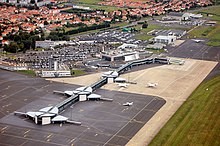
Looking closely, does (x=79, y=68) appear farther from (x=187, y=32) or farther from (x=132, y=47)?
(x=187, y=32)

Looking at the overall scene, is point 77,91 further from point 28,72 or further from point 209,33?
point 209,33

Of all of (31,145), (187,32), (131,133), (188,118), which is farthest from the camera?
(187,32)

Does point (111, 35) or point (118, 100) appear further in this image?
point (111, 35)

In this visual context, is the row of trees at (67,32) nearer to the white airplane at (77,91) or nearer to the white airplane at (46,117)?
the white airplane at (77,91)

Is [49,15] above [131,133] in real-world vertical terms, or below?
above

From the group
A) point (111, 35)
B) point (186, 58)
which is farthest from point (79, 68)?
point (111, 35)

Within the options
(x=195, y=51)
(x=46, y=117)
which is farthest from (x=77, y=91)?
(x=195, y=51)

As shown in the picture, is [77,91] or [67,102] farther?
[77,91]
